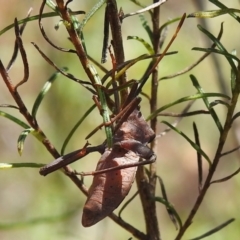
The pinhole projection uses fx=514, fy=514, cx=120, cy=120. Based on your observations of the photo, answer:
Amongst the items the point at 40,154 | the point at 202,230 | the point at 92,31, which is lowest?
the point at 202,230

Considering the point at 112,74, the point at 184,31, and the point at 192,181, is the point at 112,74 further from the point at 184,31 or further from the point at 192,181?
the point at 184,31

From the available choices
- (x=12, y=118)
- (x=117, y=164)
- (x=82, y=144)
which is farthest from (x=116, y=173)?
(x=82, y=144)

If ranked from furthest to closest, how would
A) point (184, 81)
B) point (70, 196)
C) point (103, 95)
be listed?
point (184, 81) < point (70, 196) < point (103, 95)

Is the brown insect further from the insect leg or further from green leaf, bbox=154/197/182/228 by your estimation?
green leaf, bbox=154/197/182/228

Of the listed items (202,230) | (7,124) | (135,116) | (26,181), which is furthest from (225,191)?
(135,116)

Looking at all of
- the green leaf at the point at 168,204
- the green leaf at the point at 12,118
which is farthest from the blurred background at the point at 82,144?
the green leaf at the point at 12,118

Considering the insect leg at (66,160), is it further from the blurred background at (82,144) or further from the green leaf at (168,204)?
the blurred background at (82,144)

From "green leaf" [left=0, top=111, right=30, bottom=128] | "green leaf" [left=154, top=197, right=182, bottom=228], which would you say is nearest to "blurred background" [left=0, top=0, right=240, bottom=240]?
"green leaf" [left=154, top=197, right=182, bottom=228]
